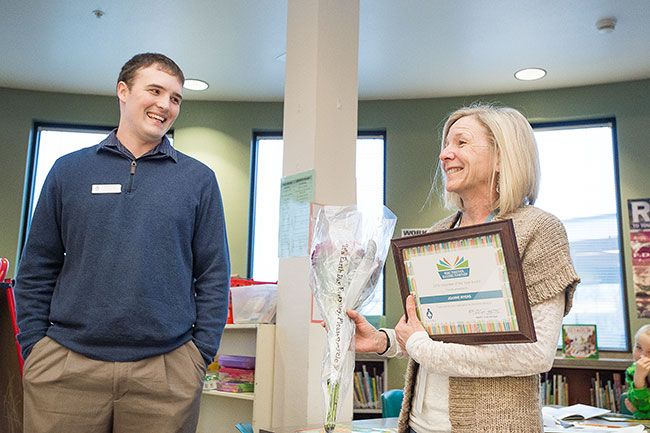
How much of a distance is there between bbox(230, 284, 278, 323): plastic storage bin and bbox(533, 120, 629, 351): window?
9.44ft

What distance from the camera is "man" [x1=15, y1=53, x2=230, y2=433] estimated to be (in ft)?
4.97

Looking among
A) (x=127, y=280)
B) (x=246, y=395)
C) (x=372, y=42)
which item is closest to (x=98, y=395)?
(x=127, y=280)

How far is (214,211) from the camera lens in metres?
1.78

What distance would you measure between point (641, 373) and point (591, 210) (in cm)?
242

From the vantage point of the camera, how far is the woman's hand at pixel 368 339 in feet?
4.44

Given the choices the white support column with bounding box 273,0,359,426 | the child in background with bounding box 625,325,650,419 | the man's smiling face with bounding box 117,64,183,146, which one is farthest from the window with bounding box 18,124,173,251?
the child in background with bounding box 625,325,650,419

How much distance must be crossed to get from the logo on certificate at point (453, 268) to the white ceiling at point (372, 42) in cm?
295

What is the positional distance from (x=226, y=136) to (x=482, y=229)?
4658mm

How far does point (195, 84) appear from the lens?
521cm

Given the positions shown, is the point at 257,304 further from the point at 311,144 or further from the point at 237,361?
the point at 311,144

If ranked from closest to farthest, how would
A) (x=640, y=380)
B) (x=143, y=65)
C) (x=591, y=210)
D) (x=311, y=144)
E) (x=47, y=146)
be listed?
(x=143, y=65), (x=311, y=144), (x=640, y=380), (x=591, y=210), (x=47, y=146)

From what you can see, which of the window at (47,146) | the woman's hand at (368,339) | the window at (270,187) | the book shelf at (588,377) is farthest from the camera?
the window at (270,187)

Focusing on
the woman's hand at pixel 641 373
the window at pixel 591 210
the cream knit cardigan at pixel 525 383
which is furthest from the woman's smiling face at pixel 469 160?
the window at pixel 591 210

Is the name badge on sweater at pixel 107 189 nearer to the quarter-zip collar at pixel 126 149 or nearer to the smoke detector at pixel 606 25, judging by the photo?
the quarter-zip collar at pixel 126 149
